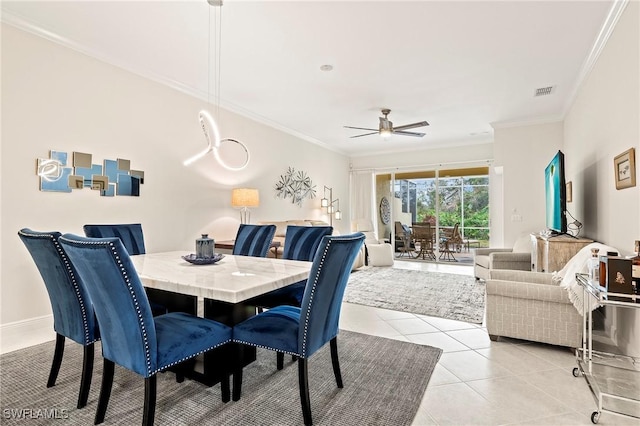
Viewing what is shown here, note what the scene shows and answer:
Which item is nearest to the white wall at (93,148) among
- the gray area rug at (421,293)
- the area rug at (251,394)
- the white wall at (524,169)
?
the area rug at (251,394)

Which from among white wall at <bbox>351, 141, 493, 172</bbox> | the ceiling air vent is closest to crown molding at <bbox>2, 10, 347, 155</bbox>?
white wall at <bbox>351, 141, 493, 172</bbox>

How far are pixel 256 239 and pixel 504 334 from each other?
7.57ft

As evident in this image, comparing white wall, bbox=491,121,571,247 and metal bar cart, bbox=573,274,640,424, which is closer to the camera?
metal bar cart, bbox=573,274,640,424

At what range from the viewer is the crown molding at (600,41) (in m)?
2.51

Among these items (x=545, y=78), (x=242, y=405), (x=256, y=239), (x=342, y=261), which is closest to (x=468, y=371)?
(x=342, y=261)

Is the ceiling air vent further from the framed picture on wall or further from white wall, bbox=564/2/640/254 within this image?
the framed picture on wall

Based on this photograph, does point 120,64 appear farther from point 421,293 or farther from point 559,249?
point 559,249

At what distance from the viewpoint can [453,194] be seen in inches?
298

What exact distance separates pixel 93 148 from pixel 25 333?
5.92ft

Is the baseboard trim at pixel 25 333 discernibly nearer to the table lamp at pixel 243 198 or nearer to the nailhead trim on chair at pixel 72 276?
the nailhead trim on chair at pixel 72 276

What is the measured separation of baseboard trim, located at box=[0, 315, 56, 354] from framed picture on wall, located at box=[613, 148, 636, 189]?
4768 mm

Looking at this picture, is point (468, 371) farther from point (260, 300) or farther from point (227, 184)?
point (227, 184)

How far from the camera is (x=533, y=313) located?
2613 mm

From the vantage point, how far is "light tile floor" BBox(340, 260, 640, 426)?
1.77 m
